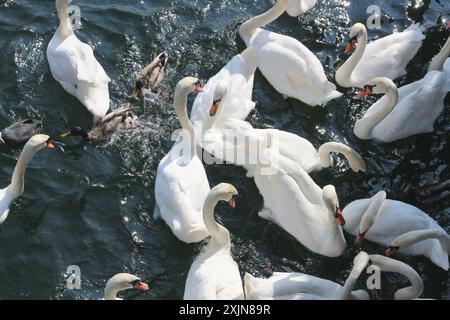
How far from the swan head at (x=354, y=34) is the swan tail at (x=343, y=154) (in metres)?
1.84

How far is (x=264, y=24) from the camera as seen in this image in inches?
507

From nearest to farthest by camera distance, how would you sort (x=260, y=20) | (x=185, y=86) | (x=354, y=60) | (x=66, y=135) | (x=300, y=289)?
(x=300, y=289) → (x=185, y=86) → (x=66, y=135) → (x=354, y=60) → (x=260, y=20)

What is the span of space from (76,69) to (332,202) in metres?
4.32

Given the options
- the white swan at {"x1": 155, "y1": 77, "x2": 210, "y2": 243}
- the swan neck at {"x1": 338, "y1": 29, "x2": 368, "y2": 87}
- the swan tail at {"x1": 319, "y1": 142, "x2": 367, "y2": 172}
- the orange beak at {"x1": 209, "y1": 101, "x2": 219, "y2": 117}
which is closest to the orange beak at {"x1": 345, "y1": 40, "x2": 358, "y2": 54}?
the swan neck at {"x1": 338, "y1": 29, "x2": 368, "y2": 87}

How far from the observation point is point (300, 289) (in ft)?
30.8

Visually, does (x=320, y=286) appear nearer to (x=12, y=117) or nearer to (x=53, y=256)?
(x=53, y=256)

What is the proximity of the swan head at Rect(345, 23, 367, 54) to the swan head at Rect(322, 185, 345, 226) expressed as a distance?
3154mm

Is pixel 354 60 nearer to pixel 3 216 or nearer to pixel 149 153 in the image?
pixel 149 153

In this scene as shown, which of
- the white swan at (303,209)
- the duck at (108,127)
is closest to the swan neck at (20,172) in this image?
the duck at (108,127)

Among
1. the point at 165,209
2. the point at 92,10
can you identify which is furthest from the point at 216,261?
the point at 92,10

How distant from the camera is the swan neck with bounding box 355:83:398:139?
1152cm

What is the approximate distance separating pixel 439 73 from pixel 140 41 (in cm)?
466

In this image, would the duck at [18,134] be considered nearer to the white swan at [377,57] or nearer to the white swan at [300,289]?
the white swan at [300,289]

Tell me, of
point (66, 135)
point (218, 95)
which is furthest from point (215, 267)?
point (66, 135)
